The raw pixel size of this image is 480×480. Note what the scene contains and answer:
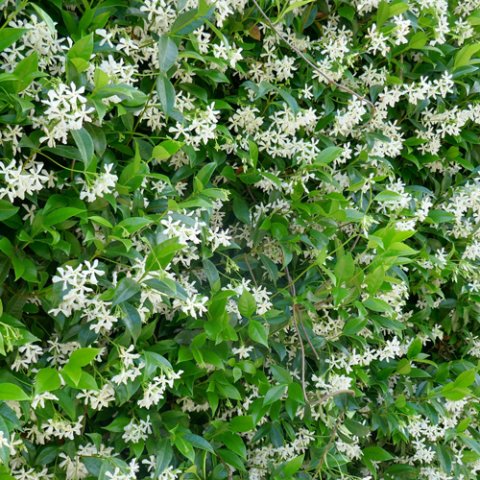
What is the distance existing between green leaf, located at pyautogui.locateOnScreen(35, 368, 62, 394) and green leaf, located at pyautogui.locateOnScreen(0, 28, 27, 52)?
1.93 ft

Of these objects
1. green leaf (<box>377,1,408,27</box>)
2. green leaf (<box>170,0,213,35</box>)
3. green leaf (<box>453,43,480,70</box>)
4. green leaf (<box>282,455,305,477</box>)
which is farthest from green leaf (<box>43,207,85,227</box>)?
green leaf (<box>453,43,480,70</box>)

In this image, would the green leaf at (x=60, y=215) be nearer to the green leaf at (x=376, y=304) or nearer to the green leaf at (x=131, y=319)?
the green leaf at (x=131, y=319)

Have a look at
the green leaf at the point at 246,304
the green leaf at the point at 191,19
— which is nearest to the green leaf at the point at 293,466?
the green leaf at the point at 246,304

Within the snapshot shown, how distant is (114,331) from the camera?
1435mm

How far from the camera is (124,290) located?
4.03ft

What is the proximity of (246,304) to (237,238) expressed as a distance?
10.4 inches

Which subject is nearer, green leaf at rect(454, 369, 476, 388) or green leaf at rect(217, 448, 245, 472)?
green leaf at rect(217, 448, 245, 472)

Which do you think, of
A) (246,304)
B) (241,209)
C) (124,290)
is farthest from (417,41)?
(124,290)

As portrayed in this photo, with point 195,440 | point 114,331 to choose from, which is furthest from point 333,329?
point 114,331

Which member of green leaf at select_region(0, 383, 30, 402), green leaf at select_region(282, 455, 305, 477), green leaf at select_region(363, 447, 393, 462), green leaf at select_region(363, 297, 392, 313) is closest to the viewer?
green leaf at select_region(0, 383, 30, 402)

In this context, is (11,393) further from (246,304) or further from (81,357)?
(246,304)

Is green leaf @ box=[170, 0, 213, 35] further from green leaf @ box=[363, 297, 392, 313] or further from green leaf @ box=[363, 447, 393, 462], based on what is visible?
green leaf @ box=[363, 447, 393, 462]

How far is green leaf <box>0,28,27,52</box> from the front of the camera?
115cm

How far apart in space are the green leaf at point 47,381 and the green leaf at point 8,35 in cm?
59
